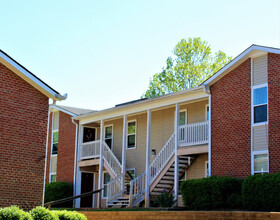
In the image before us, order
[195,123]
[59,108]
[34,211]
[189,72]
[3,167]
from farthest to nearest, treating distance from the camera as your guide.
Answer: [189,72] → [59,108] → [195,123] → [3,167] → [34,211]

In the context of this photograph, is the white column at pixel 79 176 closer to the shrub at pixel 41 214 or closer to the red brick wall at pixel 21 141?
the red brick wall at pixel 21 141

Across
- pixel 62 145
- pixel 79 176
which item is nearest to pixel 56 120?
pixel 62 145

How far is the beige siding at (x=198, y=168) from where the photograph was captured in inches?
925

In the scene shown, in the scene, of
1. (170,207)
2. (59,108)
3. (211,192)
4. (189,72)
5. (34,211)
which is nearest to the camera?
(34,211)

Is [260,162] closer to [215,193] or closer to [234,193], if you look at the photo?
[234,193]

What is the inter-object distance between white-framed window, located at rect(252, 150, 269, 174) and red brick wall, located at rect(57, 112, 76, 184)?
1414 centimetres

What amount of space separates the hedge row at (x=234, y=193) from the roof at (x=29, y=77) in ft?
22.4

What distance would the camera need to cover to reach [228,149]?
68.0 ft

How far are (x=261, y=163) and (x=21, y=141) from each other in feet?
30.7

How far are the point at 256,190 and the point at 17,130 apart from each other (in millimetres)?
8659

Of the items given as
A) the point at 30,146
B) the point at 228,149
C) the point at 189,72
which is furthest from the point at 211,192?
the point at 189,72

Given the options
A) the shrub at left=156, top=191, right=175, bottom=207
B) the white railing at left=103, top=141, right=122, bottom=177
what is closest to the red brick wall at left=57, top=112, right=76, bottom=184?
the white railing at left=103, top=141, right=122, bottom=177

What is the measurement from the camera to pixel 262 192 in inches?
689

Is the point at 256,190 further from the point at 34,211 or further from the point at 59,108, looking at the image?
the point at 59,108
